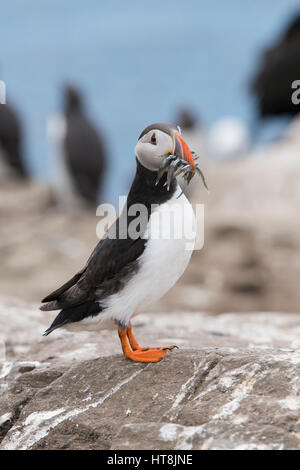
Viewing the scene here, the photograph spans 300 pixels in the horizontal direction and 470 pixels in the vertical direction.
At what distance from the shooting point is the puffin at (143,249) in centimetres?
304

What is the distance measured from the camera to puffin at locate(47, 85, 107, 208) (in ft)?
48.2

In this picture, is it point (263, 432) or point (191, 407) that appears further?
point (191, 407)

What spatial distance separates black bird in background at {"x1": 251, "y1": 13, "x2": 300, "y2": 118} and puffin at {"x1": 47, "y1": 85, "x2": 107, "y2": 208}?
19.2 ft

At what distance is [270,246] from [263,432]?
7.21 meters

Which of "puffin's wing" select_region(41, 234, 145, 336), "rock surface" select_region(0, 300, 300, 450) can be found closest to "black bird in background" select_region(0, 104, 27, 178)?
"rock surface" select_region(0, 300, 300, 450)

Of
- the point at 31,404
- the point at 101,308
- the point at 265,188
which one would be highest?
the point at 265,188

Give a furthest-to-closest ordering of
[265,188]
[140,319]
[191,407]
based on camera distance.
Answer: [265,188] < [140,319] < [191,407]

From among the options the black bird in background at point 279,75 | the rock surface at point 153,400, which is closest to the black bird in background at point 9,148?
the black bird in background at point 279,75

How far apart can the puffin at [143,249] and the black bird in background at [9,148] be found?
14.1m

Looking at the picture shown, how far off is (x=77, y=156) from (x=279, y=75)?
6780 millimetres

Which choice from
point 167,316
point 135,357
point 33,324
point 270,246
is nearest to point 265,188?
point 270,246

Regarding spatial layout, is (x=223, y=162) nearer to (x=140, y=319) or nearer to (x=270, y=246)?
(x=270, y=246)

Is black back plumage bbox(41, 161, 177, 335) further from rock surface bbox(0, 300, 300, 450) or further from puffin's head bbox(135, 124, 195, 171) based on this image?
rock surface bbox(0, 300, 300, 450)

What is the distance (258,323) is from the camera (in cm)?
509
